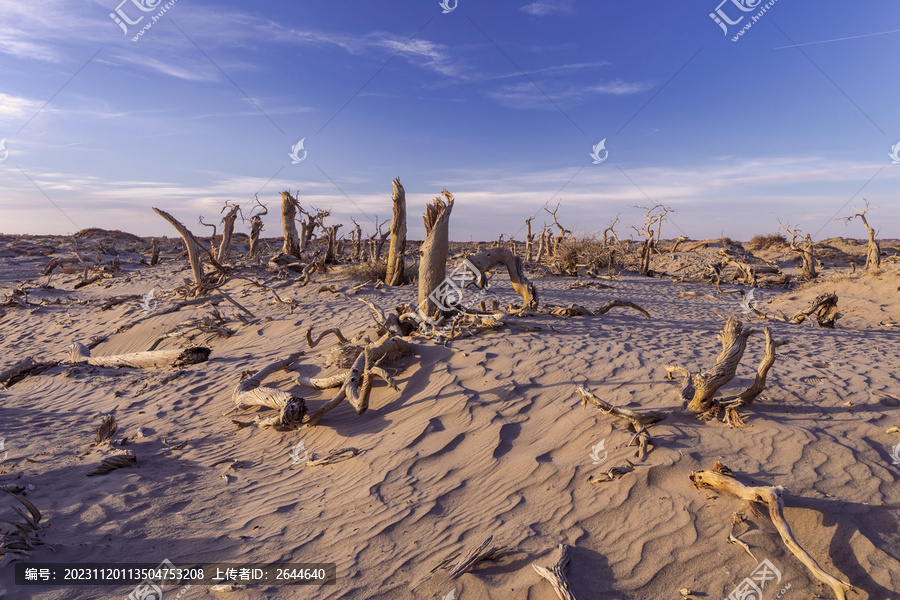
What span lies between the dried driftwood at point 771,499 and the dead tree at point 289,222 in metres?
14.8

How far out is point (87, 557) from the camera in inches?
114

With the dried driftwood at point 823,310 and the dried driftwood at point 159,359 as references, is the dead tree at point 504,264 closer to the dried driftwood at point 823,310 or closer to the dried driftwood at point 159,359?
the dried driftwood at point 159,359

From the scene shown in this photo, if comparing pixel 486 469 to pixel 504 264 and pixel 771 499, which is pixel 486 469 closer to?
pixel 771 499

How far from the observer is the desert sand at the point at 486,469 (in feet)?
8.67

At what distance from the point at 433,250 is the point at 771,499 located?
16.0ft

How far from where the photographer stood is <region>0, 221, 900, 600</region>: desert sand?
264cm

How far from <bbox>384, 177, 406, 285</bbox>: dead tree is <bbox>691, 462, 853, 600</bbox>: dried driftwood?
9375 millimetres

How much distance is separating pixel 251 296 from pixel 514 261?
729 centimetres

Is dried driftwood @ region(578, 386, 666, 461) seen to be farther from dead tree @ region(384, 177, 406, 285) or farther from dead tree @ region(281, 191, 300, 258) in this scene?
dead tree @ region(281, 191, 300, 258)

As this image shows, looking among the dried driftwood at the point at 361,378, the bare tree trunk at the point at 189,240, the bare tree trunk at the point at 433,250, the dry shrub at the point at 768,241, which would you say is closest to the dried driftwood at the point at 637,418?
the dried driftwood at the point at 361,378

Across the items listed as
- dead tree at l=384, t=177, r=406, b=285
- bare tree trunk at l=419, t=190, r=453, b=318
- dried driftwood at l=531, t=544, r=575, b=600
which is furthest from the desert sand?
dead tree at l=384, t=177, r=406, b=285

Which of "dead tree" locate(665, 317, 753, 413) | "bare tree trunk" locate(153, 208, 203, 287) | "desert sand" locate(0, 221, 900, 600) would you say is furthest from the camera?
"bare tree trunk" locate(153, 208, 203, 287)

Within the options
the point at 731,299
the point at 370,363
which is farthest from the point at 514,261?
the point at 731,299

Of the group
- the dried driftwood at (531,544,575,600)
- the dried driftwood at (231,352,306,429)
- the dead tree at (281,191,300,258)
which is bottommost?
the dried driftwood at (531,544,575,600)
